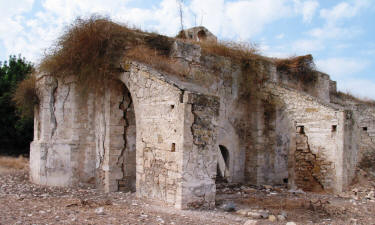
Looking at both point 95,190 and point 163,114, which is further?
point 95,190

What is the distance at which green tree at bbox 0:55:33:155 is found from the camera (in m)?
16.2

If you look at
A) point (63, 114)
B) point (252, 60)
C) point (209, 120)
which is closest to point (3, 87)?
point (63, 114)

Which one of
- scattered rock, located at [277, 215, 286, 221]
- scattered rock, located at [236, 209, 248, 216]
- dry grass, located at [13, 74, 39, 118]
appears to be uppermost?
dry grass, located at [13, 74, 39, 118]

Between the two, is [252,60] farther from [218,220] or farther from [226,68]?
[218,220]

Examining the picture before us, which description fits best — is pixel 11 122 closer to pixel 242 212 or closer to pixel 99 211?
pixel 99 211

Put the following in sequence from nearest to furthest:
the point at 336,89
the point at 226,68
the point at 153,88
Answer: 1. the point at 153,88
2. the point at 226,68
3. the point at 336,89

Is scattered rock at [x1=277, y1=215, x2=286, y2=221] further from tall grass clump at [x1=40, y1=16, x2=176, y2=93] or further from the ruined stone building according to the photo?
tall grass clump at [x1=40, y1=16, x2=176, y2=93]

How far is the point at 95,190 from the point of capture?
27.2 ft

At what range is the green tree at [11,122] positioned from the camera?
16.2m

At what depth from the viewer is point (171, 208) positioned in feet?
20.1

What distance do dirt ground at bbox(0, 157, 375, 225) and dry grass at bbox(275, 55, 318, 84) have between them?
4675 mm

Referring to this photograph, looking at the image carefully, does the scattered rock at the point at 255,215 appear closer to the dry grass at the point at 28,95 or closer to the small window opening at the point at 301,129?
the small window opening at the point at 301,129

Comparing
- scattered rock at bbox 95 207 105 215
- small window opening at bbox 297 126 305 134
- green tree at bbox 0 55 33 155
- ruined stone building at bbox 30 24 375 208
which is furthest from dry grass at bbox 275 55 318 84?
green tree at bbox 0 55 33 155

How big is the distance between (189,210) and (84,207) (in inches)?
72.2
